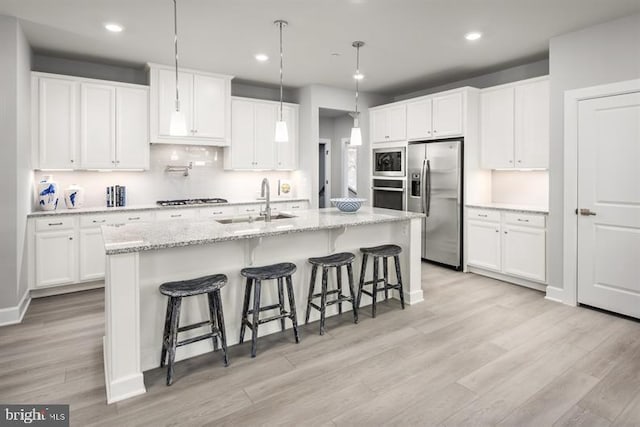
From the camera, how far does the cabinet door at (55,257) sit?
400cm

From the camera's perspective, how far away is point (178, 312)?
2.41m

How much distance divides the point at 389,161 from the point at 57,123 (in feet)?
14.4

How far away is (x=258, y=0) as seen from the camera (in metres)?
3.05

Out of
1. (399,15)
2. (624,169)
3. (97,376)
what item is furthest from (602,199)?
(97,376)

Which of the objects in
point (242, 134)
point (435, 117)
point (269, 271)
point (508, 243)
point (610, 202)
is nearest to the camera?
point (269, 271)

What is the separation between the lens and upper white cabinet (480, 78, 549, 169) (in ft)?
14.1

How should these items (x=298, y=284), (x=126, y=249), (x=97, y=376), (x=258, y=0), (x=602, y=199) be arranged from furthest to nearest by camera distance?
(x=602, y=199)
(x=298, y=284)
(x=258, y=0)
(x=97, y=376)
(x=126, y=249)

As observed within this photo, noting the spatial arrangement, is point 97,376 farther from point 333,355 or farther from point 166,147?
point 166,147

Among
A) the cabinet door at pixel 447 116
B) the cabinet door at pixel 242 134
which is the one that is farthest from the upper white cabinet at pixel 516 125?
the cabinet door at pixel 242 134

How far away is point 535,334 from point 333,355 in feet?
5.61

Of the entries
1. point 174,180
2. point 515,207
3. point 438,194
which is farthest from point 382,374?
point 174,180

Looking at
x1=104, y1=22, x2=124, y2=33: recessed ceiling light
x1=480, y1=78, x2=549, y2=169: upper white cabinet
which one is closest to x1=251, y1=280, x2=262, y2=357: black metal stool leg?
x1=104, y1=22, x2=124, y2=33: recessed ceiling light

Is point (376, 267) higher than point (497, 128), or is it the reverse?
point (497, 128)

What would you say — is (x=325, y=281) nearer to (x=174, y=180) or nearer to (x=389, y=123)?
(x=174, y=180)
